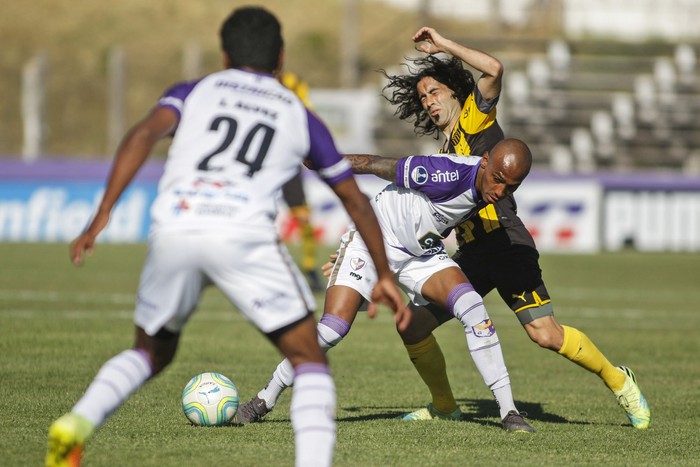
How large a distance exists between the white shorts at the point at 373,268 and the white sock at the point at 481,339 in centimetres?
26

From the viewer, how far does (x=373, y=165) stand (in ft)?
23.7

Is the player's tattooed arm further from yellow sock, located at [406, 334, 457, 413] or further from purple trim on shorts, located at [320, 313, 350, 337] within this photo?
yellow sock, located at [406, 334, 457, 413]

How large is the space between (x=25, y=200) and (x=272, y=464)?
19552 millimetres

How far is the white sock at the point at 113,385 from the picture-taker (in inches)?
190

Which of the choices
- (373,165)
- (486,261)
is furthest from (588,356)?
(373,165)

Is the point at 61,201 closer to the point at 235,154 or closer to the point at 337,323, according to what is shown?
the point at 337,323

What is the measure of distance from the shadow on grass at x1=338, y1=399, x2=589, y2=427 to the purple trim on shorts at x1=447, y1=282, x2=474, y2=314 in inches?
34.7

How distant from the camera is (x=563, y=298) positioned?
16344 mm

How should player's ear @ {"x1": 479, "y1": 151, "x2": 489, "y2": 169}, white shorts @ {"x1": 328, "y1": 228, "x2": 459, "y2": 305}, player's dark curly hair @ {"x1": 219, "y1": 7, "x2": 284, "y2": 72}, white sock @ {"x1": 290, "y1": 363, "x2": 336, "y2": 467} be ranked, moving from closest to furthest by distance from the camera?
white sock @ {"x1": 290, "y1": 363, "x2": 336, "y2": 467}
player's dark curly hair @ {"x1": 219, "y1": 7, "x2": 284, "y2": 72}
player's ear @ {"x1": 479, "y1": 151, "x2": 489, "y2": 169}
white shorts @ {"x1": 328, "y1": 228, "x2": 459, "y2": 305}

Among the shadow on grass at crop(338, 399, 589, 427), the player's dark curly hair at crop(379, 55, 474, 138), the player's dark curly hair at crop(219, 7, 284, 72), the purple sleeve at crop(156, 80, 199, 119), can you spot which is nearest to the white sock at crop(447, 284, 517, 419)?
the shadow on grass at crop(338, 399, 589, 427)

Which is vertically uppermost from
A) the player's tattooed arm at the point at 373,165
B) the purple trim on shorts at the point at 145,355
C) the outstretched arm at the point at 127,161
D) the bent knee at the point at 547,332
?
the outstretched arm at the point at 127,161

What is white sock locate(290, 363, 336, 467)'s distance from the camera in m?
4.75

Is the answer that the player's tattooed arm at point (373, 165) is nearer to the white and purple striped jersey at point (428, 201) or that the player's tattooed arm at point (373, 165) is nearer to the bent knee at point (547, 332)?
the white and purple striped jersey at point (428, 201)

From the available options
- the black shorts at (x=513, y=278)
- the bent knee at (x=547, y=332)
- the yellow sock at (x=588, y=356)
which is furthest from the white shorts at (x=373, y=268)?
the yellow sock at (x=588, y=356)
